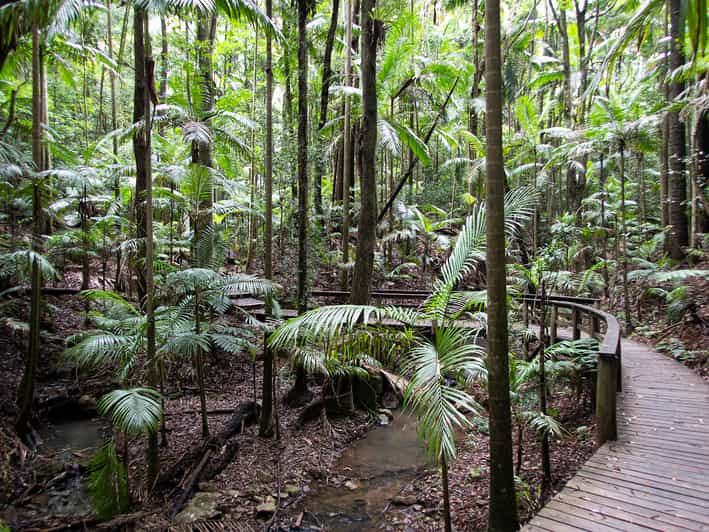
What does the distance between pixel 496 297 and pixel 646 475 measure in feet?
7.35

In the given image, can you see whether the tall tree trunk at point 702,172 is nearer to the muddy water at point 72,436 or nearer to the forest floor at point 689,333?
the forest floor at point 689,333

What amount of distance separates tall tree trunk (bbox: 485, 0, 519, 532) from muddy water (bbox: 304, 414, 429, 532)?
204 centimetres

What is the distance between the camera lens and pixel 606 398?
4.45m

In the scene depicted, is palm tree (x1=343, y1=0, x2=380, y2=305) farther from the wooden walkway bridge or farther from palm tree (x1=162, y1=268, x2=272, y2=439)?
the wooden walkway bridge

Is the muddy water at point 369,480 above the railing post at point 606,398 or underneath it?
underneath

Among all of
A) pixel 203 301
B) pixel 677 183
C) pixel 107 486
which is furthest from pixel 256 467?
pixel 677 183

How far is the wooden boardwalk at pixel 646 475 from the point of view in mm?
3230

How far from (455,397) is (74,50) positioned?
10.5 metres

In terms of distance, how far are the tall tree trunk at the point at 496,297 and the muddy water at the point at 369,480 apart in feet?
6.68

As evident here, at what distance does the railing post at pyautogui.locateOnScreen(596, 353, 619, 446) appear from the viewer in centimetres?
444

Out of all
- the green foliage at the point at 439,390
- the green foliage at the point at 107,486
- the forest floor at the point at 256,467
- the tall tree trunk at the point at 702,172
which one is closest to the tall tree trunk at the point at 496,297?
the green foliage at the point at 439,390

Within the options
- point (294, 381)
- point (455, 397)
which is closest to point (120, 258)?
point (294, 381)

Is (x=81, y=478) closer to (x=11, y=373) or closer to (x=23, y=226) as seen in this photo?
(x=11, y=373)

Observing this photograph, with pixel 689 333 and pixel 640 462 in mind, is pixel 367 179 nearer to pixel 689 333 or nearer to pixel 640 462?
pixel 640 462
